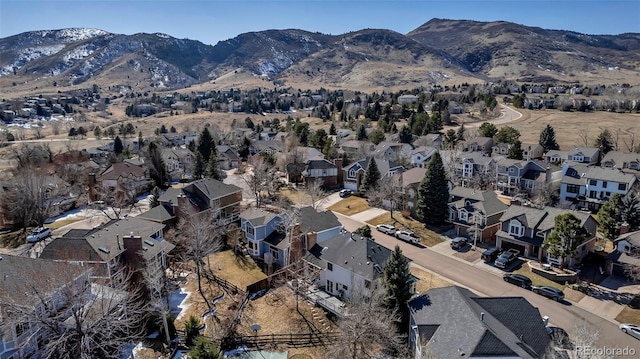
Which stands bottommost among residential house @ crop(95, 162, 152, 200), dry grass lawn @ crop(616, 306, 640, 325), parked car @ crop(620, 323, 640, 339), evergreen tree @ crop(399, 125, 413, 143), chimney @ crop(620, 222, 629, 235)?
dry grass lawn @ crop(616, 306, 640, 325)

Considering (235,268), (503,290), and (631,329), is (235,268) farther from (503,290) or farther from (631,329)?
(631,329)

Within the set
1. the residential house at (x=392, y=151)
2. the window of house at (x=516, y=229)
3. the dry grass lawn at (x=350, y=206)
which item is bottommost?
the dry grass lawn at (x=350, y=206)

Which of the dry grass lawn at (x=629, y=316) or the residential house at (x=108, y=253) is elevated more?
the residential house at (x=108, y=253)

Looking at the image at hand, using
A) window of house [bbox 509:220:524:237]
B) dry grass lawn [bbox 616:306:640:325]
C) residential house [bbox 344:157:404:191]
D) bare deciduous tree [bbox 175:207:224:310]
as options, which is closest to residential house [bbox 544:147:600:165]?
residential house [bbox 344:157:404:191]

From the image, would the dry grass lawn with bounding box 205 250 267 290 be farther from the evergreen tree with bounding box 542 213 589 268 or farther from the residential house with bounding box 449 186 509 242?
the evergreen tree with bounding box 542 213 589 268

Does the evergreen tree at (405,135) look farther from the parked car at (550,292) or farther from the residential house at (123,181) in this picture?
the parked car at (550,292)

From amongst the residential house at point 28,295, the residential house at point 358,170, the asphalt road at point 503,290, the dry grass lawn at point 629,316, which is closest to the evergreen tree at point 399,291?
the asphalt road at point 503,290

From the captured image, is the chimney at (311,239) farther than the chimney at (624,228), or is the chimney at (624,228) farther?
the chimney at (624,228)
